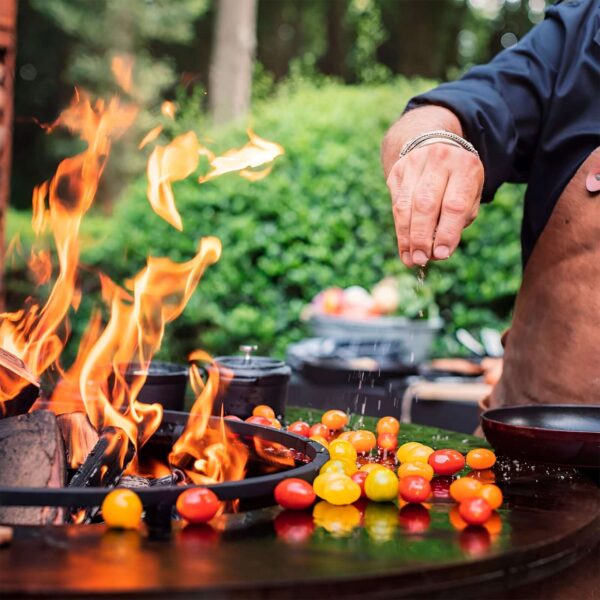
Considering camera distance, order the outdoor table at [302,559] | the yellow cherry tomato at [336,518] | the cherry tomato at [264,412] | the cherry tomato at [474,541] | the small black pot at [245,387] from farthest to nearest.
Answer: the small black pot at [245,387]
the cherry tomato at [264,412]
the yellow cherry tomato at [336,518]
the cherry tomato at [474,541]
the outdoor table at [302,559]

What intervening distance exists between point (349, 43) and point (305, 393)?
60.6ft

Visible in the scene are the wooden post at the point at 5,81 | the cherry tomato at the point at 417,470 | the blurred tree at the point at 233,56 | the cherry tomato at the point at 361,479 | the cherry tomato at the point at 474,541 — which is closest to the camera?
the cherry tomato at the point at 474,541

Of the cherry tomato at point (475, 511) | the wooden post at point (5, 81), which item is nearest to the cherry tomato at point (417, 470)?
the cherry tomato at point (475, 511)

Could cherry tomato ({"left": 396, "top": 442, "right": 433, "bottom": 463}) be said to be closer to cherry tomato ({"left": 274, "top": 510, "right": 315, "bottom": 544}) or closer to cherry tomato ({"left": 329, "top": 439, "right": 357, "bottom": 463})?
cherry tomato ({"left": 329, "top": 439, "right": 357, "bottom": 463})

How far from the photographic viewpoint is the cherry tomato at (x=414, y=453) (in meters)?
1.97

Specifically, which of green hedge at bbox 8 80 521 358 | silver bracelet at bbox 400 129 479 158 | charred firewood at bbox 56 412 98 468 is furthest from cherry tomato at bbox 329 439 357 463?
green hedge at bbox 8 80 521 358

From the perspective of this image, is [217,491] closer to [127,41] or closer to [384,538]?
[384,538]

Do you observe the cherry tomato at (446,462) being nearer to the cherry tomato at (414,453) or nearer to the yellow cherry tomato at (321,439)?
the cherry tomato at (414,453)

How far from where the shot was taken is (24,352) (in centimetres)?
236

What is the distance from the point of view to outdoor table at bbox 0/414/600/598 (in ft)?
Result: 3.89

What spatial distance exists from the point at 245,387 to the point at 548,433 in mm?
928

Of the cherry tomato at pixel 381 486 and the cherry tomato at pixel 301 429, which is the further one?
the cherry tomato at pixel 301 429

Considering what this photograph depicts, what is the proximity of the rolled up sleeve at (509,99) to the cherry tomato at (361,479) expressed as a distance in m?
1.07

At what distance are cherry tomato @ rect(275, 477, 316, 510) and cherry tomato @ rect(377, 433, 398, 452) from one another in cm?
62
